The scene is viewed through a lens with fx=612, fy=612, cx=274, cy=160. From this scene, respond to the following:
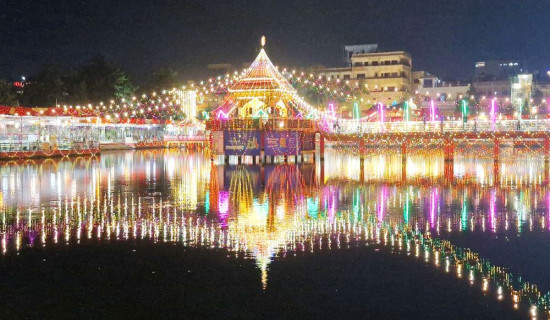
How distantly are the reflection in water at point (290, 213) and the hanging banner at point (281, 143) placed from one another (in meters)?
11.2

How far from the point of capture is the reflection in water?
12766 mm

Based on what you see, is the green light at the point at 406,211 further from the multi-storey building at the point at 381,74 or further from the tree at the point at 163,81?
the multi-storey building at the point at 381,74

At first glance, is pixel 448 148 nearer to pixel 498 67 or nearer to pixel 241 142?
pixel 241 142

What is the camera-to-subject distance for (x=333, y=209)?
18141 millimetres

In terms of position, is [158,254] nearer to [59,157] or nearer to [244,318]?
[244,318]

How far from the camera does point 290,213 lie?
56.8 feet

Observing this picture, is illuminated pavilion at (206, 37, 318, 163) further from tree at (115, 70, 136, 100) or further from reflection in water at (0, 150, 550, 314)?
tree at (115, 70, 136, 100)

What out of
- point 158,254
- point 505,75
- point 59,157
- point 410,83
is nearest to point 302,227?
point 158,254

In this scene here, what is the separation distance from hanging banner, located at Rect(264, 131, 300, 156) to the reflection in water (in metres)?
11.2

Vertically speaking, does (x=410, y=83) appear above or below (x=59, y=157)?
above

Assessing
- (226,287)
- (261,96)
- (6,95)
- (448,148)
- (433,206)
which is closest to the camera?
(226,287)

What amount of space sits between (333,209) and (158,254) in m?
7.17

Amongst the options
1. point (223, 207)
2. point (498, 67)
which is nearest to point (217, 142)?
point (223, 207)

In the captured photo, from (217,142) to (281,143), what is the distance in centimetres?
445
